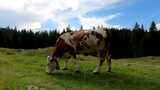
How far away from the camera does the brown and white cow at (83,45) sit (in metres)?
23.8

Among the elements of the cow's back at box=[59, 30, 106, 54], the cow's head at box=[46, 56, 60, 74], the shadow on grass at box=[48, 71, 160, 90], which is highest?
the cow's back at box=[59, 30, 106, 54]

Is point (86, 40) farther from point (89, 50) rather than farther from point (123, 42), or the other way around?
point (123, 42)

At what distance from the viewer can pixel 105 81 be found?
21.1m

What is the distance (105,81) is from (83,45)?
3.85 m

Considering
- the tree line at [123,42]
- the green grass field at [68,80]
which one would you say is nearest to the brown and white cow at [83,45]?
the green grass field at [68,80]

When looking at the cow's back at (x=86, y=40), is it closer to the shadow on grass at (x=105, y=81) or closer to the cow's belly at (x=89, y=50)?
the cow's belly at (x=89, y=50)

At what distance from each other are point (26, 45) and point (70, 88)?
117774 mm

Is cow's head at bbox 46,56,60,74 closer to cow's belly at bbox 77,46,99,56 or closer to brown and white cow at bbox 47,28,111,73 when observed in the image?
brown and white cow at bbox 47,28,111,73

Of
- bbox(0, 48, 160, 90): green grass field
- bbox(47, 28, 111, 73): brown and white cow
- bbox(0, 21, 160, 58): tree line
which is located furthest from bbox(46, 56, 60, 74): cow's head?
bbox(0, 21, 160, 58): tree line

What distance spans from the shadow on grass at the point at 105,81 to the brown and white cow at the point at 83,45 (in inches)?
37.0

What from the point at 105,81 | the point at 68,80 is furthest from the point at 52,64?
the point at 105,81

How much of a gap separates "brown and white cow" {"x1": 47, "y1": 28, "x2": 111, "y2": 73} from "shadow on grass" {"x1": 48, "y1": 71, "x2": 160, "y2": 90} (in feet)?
3.08

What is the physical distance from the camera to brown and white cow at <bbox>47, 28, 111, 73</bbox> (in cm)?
2375

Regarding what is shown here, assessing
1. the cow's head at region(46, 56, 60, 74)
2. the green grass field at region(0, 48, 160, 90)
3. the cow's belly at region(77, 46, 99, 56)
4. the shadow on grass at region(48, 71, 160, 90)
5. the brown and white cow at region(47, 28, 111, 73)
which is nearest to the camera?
the green grass field at region(0, 48, 160, 90)
